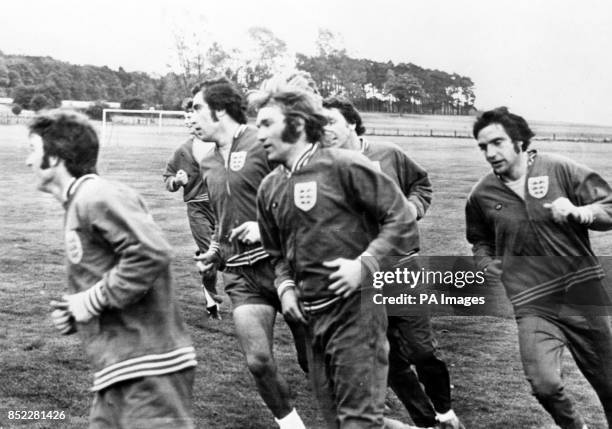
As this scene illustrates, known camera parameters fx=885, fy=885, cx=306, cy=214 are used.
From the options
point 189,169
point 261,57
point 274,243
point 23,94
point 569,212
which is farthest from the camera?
point 189,169

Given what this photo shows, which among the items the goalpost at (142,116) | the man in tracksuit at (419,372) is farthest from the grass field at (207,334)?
the man in tracksuit at (419,372)

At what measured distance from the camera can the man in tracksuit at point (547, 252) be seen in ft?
10.4

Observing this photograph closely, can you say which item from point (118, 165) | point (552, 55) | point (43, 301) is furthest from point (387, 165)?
point (118, 165)

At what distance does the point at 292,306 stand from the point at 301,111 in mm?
644

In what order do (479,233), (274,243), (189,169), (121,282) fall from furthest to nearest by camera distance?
(189,169) → (479,233) → (274,243) → (121,282)

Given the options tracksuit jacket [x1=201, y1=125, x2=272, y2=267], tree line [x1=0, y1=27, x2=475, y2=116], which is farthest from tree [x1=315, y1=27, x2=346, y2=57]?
tracksuit jacket [x1=201, y1=125, x2=272, y2=267]

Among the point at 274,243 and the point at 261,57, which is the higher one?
the point at 261,57

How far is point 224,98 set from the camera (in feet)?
12.3

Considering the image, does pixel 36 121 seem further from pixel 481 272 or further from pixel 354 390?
pixel 481 272

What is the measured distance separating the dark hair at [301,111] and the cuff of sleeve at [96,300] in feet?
2.84

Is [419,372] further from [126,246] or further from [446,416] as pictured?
[126,246]

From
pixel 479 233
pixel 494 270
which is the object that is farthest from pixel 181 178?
pixel 494 270

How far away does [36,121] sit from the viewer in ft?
8.43

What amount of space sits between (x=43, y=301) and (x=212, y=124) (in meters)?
2.35
